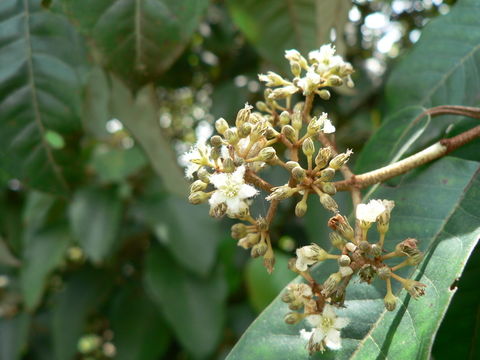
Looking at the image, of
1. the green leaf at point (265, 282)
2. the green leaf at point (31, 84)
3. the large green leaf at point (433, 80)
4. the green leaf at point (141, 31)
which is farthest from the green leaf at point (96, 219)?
the large green leaf at point (433, 80)

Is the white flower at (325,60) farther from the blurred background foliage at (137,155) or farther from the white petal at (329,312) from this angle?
the white petal at (329,312)

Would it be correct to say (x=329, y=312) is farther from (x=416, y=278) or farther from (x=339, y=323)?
(x=416, y=278)

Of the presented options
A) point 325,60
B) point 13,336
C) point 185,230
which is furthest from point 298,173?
Answer: point 13,336

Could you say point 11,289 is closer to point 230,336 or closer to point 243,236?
point 230,336

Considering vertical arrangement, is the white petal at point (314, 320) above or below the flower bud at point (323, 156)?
below

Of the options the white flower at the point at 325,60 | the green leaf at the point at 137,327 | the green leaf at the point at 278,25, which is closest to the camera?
the white flower at the point at 325,60

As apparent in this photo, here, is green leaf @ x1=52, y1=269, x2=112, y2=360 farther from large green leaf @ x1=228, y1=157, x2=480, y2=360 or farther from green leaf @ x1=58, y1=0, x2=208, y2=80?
large green leaf @ x1=228, y1=157, x2=480, y2=360

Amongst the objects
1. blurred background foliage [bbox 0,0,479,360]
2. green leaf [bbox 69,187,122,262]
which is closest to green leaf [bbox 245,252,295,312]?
blurred background foliage [bbox 0,0,479,360]
